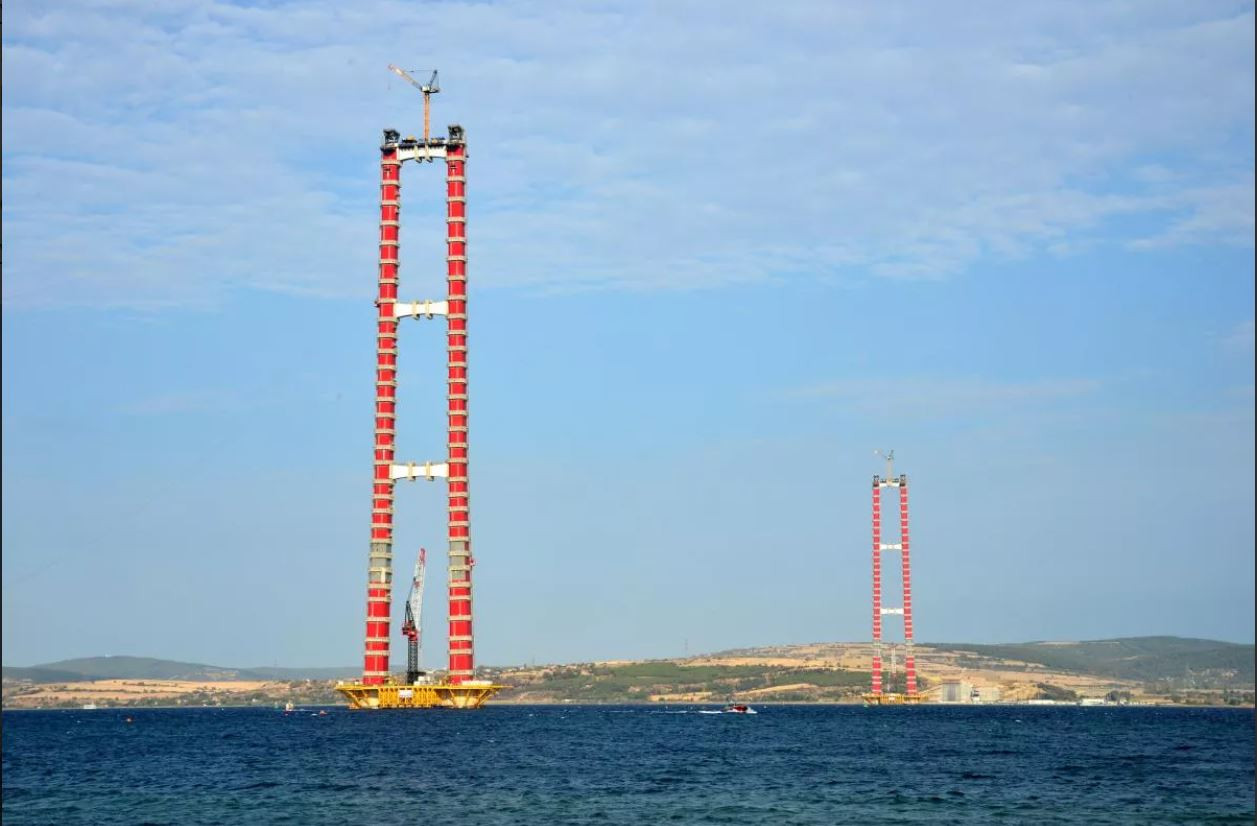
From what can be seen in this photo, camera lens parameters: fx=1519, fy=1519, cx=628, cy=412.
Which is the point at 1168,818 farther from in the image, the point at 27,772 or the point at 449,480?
the point at 449,480

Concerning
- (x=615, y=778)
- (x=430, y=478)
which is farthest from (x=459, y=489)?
(x=615, y=778)

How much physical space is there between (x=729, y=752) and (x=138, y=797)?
54723mm

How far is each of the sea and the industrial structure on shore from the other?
12.7m

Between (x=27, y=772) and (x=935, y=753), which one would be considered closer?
(x=27, y=772)

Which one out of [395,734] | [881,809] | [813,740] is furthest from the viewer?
[813,740]

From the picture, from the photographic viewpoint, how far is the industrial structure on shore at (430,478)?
171 meters

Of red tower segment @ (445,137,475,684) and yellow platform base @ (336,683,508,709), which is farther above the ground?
red tower segment @ (445,137,475,684)

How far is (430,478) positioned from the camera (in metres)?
174

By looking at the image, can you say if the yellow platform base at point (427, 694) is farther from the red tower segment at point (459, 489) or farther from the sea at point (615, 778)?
the sea at point (615, 778)

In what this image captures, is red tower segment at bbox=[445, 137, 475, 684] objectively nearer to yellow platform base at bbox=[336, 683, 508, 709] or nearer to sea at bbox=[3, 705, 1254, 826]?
yellow platform base at bbox=[336, 683, 508, 709]

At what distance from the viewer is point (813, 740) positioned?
151500mm

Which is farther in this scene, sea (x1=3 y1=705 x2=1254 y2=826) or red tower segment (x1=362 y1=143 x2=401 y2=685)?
red tower segment (x1=362 y1=143 x2=401 y2=685)

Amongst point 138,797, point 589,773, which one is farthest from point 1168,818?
point 138,797

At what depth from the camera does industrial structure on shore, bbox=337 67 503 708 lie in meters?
171
